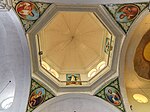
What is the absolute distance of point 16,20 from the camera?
1056 cm

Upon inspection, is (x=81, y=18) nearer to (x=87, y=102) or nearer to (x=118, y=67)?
(x=118, y=67)

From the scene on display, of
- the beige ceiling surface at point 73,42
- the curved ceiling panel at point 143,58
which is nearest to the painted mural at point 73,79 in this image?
the beige ceiling surface at point 73,42

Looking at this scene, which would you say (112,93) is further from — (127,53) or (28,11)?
(28,11)

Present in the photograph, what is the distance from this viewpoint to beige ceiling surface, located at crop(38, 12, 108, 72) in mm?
14461

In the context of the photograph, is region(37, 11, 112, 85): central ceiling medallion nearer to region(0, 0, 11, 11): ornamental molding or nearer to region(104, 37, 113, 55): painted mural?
region(104, 37, 113, 55): painted mural

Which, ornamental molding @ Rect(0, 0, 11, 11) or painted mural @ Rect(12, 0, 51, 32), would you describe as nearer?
ornamental molding @ Rect(0, 0, 11, 11)

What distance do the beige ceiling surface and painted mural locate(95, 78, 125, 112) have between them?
6.50ft

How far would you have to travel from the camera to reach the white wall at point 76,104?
12.2 meters

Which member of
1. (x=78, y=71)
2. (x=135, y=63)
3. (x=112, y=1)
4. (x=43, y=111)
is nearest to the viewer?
(x=112, y=1)

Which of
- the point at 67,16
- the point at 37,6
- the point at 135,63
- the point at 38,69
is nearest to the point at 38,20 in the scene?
the point at 37,6

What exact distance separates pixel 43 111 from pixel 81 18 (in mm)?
5953

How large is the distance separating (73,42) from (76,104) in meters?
4.58

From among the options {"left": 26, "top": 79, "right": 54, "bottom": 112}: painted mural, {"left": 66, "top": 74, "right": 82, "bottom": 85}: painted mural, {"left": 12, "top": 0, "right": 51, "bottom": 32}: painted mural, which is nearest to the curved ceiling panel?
{"left": 66, "top": 74, "right": 82, "bottom": 85}: painted mural

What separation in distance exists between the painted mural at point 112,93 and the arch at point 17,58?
3569 mm
